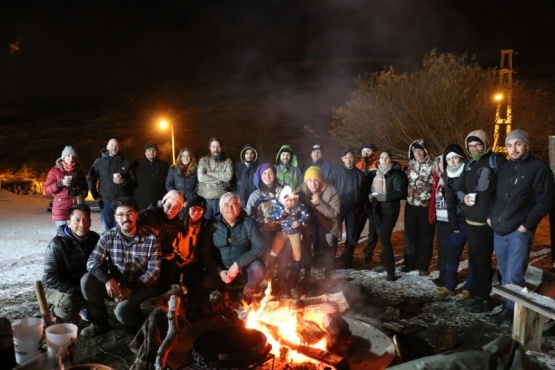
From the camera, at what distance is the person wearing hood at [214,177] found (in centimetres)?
715

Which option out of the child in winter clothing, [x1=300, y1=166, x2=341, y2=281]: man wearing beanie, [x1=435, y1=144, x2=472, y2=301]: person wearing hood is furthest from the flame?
[x1=435, y1=144, x2=472, y2=301]: person wearing hood

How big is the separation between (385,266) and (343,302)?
72.3 inches

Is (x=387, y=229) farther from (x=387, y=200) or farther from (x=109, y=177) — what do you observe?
(x=109, y=177)

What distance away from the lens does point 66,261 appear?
459cm

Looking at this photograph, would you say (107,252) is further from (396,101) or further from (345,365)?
(396,101)

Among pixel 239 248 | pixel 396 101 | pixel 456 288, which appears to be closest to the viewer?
pixel 239 248

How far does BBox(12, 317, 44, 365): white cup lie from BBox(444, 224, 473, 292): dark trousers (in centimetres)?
480

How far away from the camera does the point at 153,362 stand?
3.79 metres

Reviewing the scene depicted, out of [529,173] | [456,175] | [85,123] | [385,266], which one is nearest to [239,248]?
[385,266]

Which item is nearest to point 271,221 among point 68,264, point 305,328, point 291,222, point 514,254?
point 291,222

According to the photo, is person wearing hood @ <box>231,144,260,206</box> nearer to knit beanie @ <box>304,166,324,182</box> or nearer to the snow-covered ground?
knit beanie @ <box>304,166,324,182</box>

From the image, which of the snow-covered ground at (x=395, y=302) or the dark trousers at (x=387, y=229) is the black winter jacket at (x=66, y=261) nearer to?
the snow-covered ground at (x=395, y=302)

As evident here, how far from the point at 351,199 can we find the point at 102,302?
3.94m

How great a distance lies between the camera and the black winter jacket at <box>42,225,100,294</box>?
448 cm
